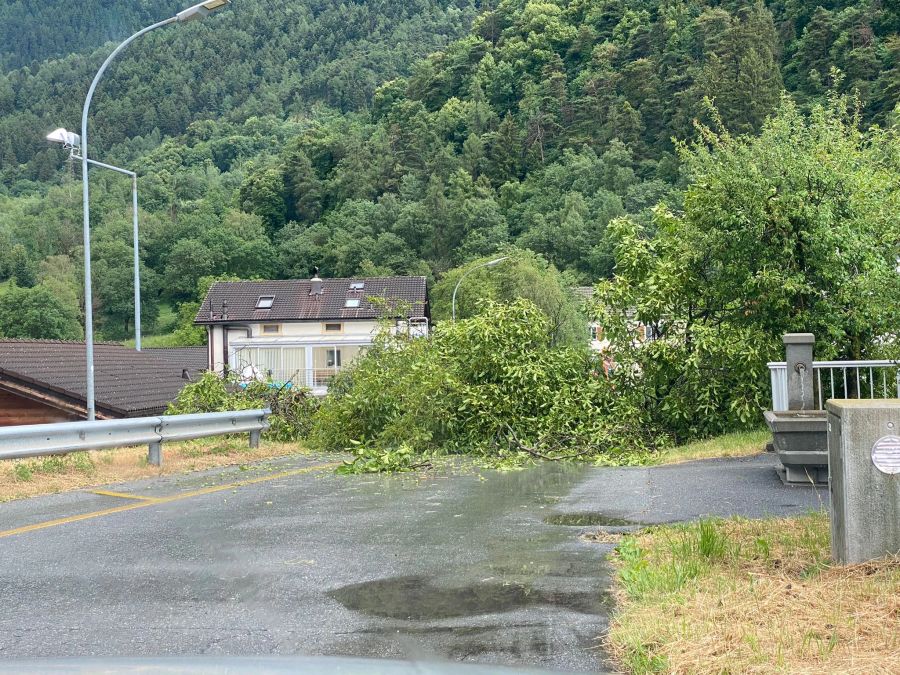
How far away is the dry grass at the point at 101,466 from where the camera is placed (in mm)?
10586

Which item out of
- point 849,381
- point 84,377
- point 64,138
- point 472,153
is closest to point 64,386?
point 84,377

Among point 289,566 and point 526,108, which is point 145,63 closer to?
point 526,108

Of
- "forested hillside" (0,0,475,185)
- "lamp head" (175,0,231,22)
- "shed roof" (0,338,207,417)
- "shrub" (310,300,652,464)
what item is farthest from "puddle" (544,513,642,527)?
"forested hillside" (0,0,475,185)

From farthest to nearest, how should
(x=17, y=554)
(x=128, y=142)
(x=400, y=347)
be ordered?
(x=128, y=142) < (x=400, y=347) < (x=17, y=554)

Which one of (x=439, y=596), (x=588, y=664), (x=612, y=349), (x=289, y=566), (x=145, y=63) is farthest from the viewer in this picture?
(x=145, y=63)

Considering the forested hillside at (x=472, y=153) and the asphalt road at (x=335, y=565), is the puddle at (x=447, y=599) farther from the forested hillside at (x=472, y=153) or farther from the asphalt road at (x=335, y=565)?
the forested hillside at (x=472, y=153)

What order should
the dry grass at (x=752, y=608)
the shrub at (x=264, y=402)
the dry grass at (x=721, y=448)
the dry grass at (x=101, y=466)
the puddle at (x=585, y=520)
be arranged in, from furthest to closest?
the shrub at (x=264, y=402)
the dry grass at (x=721, y=448)
the dry grass at (x=101, y=466)
the puddle at (x=585, y=520)
the dry grass at (x=752, y=608)

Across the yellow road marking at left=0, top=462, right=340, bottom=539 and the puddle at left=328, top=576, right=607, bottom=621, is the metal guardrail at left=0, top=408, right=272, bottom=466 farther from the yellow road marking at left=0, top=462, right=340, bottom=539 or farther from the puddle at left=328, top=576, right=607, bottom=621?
the puddle at left=328, top=576, right=607, bottom=621

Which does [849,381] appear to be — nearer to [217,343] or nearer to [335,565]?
[335,565]

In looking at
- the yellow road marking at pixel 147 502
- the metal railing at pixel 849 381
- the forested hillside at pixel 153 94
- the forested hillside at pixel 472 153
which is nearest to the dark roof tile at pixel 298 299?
the forested hillside at pixel 472 153

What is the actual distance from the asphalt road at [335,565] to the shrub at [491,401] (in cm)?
488

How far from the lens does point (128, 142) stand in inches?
6905

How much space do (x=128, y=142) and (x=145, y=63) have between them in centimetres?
2456

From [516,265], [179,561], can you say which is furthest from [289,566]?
[516,265]
